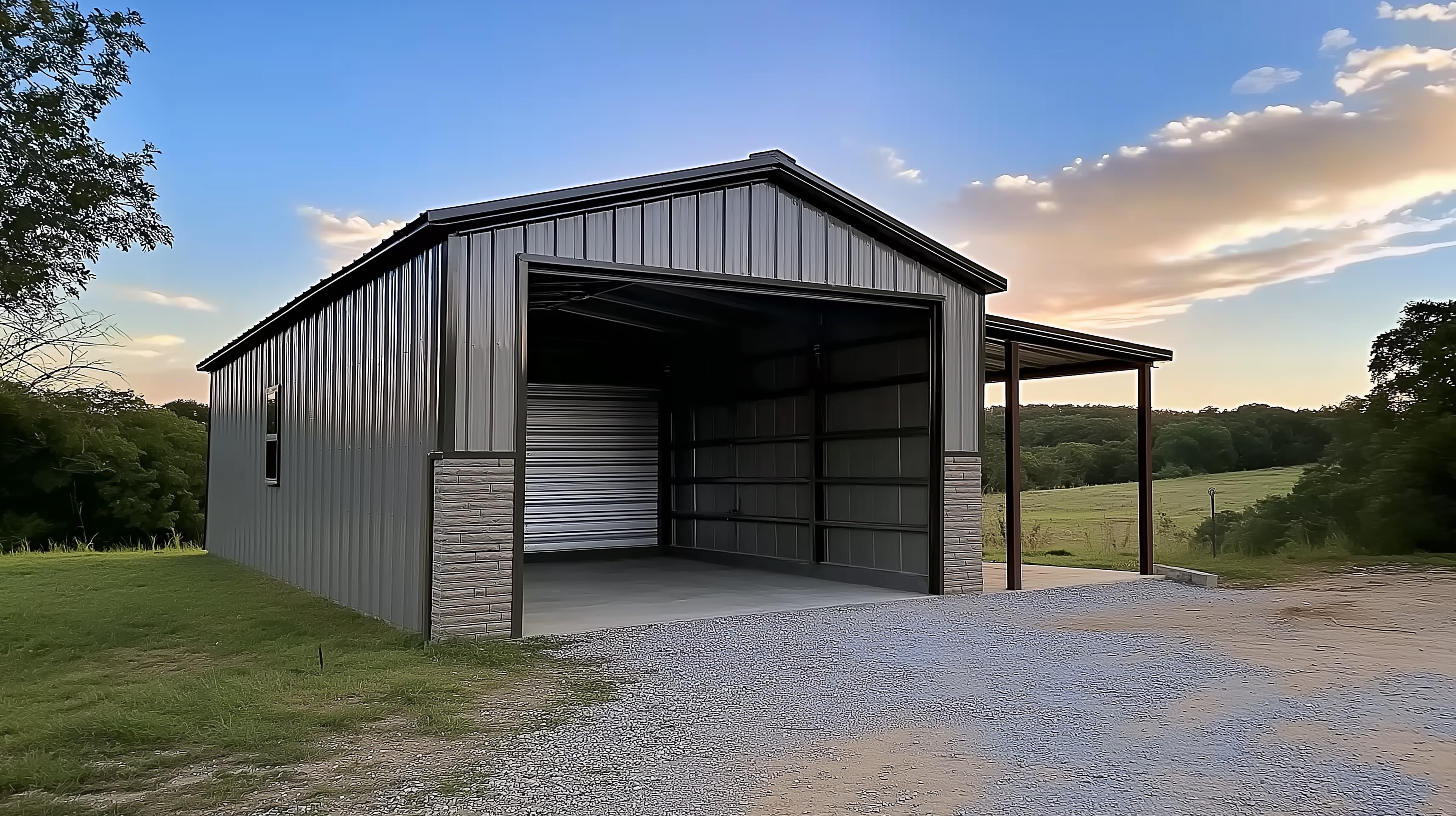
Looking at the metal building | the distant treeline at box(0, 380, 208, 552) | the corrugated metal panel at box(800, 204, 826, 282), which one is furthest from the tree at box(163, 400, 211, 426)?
the corrugated metal panel at box(800, 204, 826, 282)

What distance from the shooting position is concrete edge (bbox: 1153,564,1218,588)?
11.0 m

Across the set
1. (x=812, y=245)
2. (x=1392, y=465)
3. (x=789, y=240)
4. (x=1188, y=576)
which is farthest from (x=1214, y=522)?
(x=789, y=240)

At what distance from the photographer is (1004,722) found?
5.12 m

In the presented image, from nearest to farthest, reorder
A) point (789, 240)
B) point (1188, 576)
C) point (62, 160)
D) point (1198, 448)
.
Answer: point (789, 240) < point (62, 160) < point (1188, 576) < point (1198, 448)

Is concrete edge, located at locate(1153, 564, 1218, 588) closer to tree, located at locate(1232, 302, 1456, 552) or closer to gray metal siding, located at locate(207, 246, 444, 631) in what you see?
tree, located at locate(1232, 302, 1456, 552)

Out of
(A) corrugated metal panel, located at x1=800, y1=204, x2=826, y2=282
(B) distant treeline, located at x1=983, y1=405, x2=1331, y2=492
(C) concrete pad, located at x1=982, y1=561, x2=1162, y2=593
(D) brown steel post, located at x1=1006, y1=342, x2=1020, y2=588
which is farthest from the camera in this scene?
(B) distant treeline, located at x1=983, y1=405, x2=1331, y2=492

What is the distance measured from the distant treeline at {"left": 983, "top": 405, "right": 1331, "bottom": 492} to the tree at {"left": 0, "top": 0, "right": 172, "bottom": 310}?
19086 millimetres

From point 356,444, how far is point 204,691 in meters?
3.96

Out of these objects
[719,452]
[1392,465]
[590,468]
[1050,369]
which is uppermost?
[1050,369]

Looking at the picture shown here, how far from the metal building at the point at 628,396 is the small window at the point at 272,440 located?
57mm

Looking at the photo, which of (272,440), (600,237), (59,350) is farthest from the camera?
(272,440)

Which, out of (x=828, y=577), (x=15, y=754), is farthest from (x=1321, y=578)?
(x=15, y=754)

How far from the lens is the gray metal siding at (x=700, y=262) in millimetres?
7441

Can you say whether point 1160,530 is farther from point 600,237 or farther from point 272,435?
point 272,435
